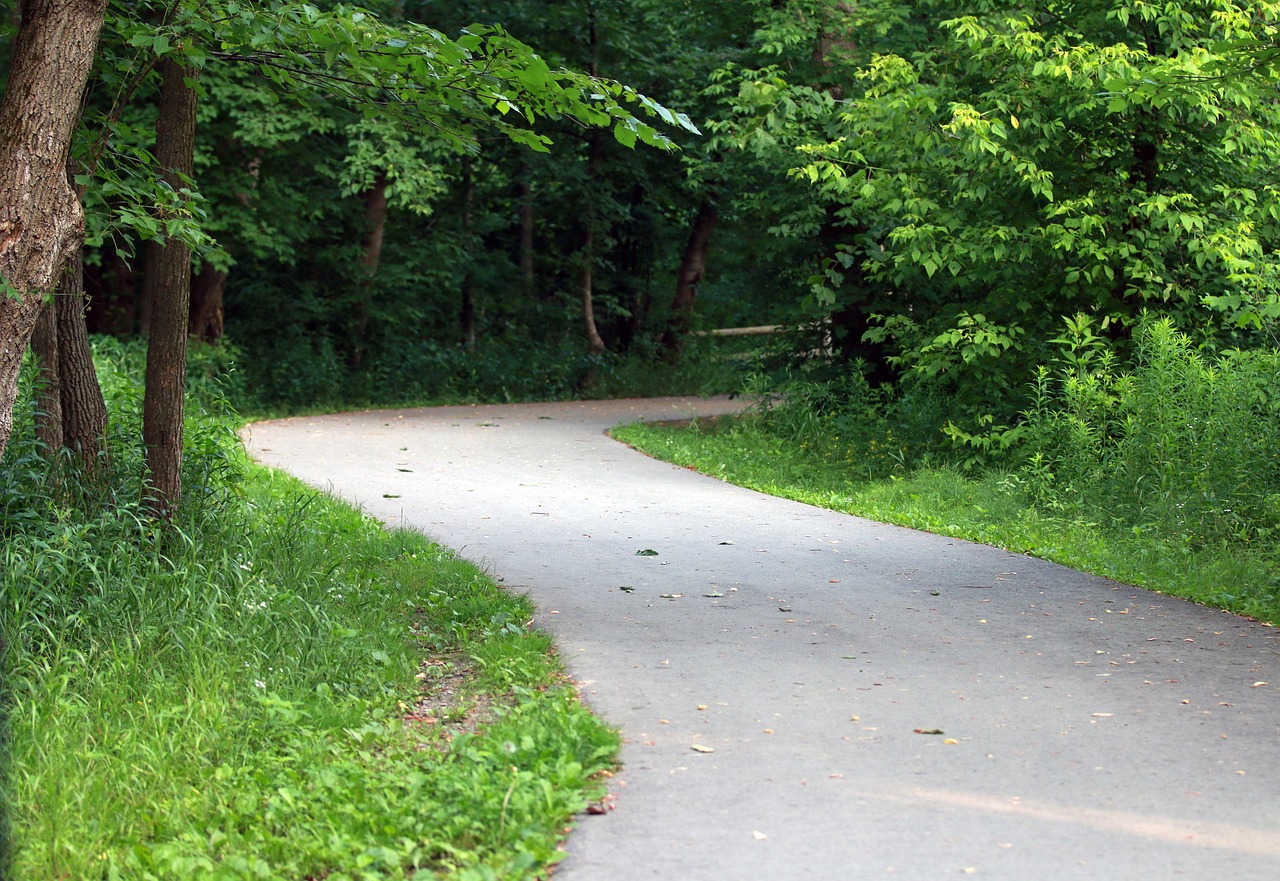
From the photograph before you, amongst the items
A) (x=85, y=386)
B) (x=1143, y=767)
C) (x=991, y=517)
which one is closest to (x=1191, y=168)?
(x=991, y=517)

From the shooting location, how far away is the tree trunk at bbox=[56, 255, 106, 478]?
23.6 feet

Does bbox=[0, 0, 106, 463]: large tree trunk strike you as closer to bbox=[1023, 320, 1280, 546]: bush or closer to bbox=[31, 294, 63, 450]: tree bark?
bbox=[31, 294, 63, 450]: tree bark

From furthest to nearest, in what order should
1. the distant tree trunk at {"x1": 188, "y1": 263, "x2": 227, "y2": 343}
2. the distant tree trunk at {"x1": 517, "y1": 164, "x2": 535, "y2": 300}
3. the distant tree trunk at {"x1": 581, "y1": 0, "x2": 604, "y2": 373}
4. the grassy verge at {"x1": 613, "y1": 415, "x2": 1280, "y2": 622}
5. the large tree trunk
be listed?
1. the distant tree trunk at {"x1": 517, "y1": 164, "x2": 535, "y2": 300}
2. the distant tree trunk at {"x1": 581, "y1": 0, "x2": 604, "y2": 373}
3. the distant tree trunk at {"x1": 188, "y1": 263, "x2": 227, "y2": 343}
4. the grassy verge at {"x1": 613, "y1": 415, "x2": 1280, "y2": 622}
5. the large tree trunk

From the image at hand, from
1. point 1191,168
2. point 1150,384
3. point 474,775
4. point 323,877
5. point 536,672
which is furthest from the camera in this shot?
point 1191,168

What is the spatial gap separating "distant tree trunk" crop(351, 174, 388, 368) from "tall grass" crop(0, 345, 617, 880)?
17.1 meters

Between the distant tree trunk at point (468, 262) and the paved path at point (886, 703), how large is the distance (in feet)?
56.0

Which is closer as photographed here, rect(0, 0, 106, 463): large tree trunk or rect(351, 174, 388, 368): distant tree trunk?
rect(0, 0, 106, 463): large tree trunk

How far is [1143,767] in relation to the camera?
4.59m

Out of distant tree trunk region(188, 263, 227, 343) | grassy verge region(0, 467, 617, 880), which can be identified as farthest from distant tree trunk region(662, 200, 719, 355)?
grassy verge region(0, 467, 617, 880)

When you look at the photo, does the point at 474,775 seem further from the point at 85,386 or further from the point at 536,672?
the point at 85,386

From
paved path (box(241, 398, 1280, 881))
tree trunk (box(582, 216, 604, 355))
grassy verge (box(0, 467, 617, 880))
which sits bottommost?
grassy verge (box(0, 467, 617, 880))

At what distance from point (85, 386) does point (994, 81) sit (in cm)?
859

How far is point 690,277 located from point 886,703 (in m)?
23.4

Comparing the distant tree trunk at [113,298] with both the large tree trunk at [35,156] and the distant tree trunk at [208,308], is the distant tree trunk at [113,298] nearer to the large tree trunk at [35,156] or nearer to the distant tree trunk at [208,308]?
the distant tree trunk at [208,308]
